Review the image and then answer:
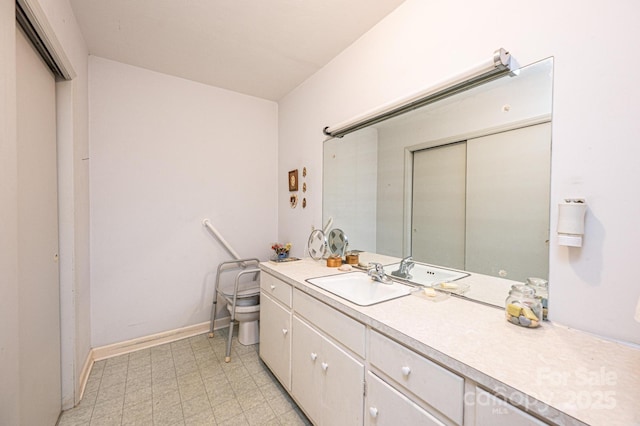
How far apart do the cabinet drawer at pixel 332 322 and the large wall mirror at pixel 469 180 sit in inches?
24.4

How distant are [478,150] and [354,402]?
1.29 m

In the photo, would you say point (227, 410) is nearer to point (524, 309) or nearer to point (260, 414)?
point (260, 414)

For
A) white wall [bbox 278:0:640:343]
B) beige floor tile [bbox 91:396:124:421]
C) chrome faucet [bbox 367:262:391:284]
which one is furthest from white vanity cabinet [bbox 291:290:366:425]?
beige floor tile [bbox 91:396:124:421]

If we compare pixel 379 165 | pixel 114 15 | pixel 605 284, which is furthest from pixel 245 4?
pixel 605 284

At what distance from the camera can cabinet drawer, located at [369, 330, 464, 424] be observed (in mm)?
750

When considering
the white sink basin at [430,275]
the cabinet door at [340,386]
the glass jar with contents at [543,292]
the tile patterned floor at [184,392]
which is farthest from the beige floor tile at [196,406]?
the glass jar with contents at [543,292]

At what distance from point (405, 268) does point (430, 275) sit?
0.50 feet

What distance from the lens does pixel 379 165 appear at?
5.88 ft

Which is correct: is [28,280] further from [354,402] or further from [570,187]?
[570,187]

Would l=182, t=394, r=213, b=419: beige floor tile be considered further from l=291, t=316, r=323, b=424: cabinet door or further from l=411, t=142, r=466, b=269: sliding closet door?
l=411, t=142, r=466, b=269: sliding closet door

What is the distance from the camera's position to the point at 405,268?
1.54 meters

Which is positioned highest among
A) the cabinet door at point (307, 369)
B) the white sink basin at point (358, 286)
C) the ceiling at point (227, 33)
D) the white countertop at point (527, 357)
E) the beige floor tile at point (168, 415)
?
the ceiling at point (227, 33)

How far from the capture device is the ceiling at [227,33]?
5.15 feet

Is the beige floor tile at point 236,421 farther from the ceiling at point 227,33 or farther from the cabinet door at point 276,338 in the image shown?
the ceiling at point 227,33
